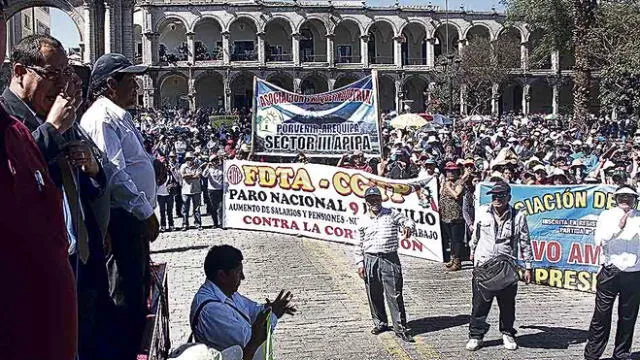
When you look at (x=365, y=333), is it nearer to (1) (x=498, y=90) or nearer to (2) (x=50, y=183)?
(2) (x=50, y=183)

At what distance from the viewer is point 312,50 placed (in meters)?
60.6

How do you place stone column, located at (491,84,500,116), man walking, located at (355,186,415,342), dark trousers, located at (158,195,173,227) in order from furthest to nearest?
stone column, located at (491,84,500,116)
dark trousers, located at (158,195,173,227)
man walking, located at (355,186,415,342)

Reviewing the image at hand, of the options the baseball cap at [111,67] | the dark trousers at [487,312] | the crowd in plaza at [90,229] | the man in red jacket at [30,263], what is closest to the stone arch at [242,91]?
Result: the crowd in plaza at [90,229]

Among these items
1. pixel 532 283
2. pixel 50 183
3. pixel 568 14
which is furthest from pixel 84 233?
pixel 568 14

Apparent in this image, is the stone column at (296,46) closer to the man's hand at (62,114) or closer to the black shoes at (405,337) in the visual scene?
the black shoes at (405,337)

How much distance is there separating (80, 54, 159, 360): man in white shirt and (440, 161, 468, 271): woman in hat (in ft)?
28.2

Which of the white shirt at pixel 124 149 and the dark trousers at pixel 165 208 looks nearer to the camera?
the white shirt at pixel 124 149

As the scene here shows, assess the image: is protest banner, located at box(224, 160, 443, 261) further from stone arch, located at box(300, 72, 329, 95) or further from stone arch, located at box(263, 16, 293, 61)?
stone arch, located at box(263, 16, 293, 61)

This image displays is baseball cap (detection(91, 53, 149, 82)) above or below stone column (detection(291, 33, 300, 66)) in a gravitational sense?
below

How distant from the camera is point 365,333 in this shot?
847 cm

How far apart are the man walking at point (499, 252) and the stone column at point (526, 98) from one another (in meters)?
54.8

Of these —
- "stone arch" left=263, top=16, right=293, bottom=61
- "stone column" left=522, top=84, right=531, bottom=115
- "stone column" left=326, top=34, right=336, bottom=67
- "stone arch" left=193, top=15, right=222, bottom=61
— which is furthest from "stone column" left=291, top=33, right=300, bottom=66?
"stone column" left=522, top=84, right=531, bottom=115

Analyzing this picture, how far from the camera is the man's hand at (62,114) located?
258cm

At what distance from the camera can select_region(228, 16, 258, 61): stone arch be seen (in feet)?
191
